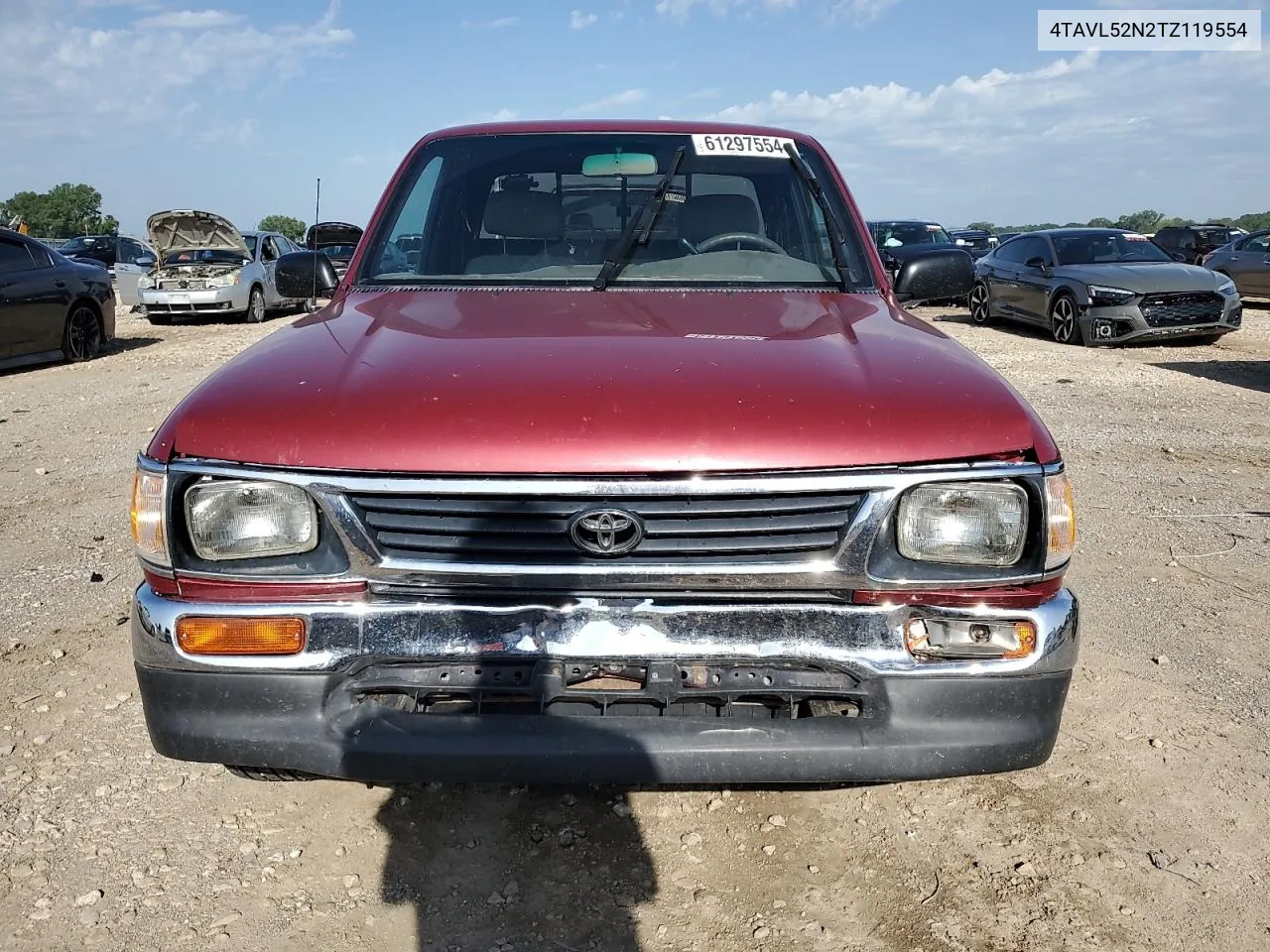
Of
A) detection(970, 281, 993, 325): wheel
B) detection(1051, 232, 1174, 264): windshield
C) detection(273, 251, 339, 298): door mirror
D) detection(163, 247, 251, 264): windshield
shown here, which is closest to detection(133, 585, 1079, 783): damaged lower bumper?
detection(273, 251, 339, 298): door mirror

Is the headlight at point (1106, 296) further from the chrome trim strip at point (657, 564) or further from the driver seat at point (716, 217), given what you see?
the chrome trim strip at point (657, 564)

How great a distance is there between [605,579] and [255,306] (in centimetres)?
1724

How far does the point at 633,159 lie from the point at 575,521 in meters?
1.91

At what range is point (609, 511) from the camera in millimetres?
2107

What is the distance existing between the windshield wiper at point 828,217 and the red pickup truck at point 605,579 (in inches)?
46.4

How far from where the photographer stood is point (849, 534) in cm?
213

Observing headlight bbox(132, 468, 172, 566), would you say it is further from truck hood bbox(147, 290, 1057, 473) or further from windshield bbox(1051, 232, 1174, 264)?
windshield bbox(1051, 232, 1174, 264)

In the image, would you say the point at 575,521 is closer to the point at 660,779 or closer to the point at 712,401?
the point at 712,401

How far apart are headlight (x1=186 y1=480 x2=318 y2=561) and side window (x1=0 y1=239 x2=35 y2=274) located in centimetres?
1077

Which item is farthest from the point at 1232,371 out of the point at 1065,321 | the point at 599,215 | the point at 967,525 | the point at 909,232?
the point at 909,232

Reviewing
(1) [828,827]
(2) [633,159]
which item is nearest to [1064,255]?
(2) [633,159]

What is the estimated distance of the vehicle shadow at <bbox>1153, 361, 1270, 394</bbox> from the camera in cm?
1042

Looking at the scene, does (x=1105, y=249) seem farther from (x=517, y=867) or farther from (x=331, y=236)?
(x=517, y=867)

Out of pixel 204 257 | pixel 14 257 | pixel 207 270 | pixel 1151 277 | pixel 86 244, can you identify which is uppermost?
pixel 86 244
